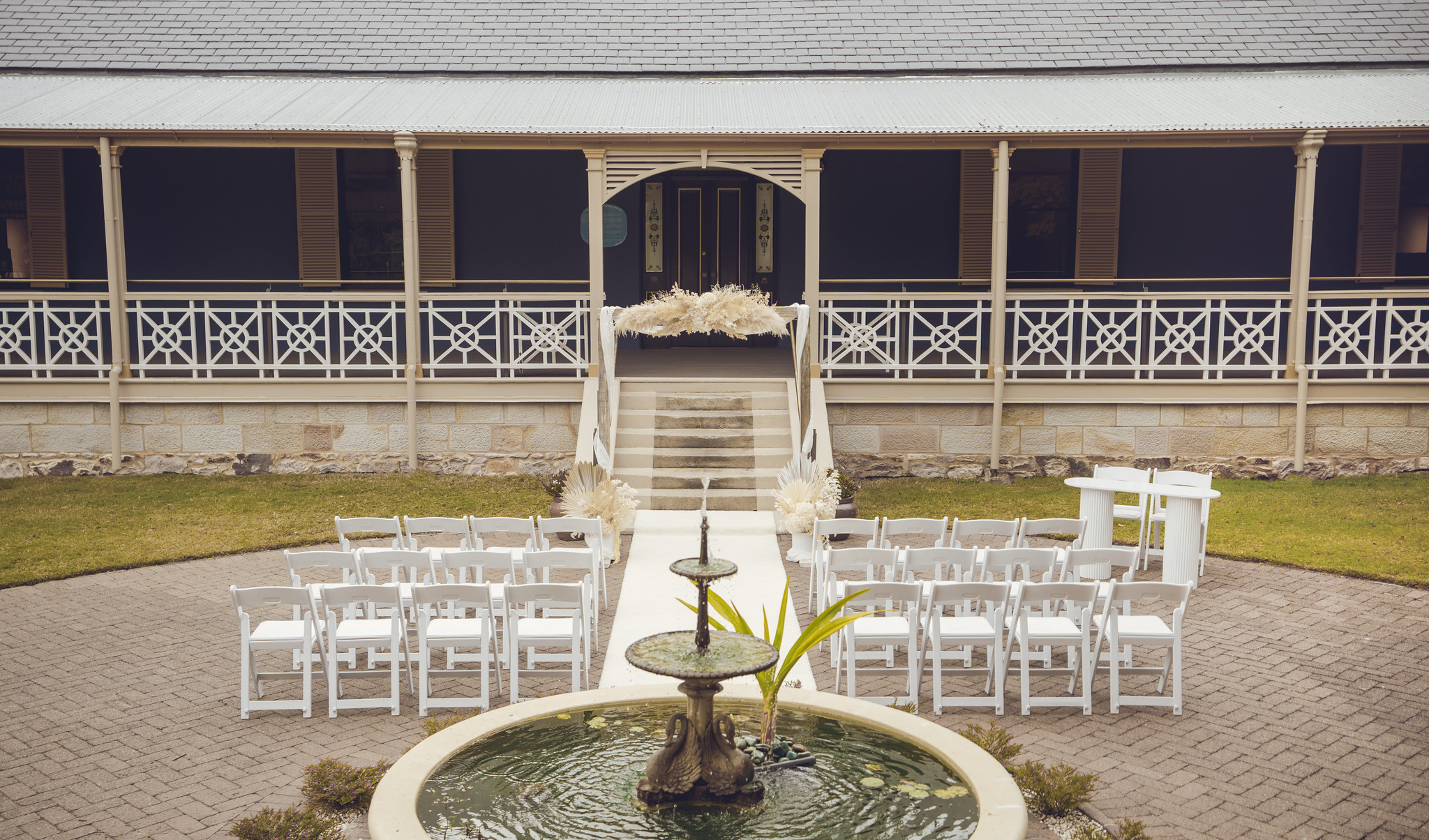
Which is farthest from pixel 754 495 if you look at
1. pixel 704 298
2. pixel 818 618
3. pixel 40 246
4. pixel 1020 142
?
pixel 40 246

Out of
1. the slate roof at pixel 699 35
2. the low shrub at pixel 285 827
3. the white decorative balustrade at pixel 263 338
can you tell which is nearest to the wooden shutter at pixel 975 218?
the slate roof at pixel 699 35

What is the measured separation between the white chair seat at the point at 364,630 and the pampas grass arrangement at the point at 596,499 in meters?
3.14

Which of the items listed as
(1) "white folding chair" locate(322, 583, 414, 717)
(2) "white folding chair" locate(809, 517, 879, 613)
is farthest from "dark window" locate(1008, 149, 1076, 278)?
(1) "white folding chair" locate(322, 583, 414, 717)

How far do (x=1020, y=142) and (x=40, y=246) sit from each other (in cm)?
1282

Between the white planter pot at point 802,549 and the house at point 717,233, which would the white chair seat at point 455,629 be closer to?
the white planter pot at point 802,549

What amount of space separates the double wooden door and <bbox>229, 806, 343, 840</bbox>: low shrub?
12.1 metres

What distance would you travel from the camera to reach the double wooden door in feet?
54.2

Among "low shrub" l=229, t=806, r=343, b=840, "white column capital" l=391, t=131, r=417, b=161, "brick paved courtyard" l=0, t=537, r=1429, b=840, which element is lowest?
"brick paved courtyard" l=0, t=537, r=1429, b=840

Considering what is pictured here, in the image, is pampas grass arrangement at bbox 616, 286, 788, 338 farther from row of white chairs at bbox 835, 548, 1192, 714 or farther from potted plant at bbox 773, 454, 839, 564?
row of white chairs at bbox 835, 548, 1192, 714

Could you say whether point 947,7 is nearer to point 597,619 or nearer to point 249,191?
point 249,191

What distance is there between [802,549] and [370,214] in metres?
8.90

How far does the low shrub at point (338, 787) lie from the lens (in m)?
5.08

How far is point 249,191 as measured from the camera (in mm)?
15570

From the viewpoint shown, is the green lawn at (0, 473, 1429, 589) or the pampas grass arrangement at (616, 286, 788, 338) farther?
the pampas grass arrangement at (616, 286, 788, 338)
